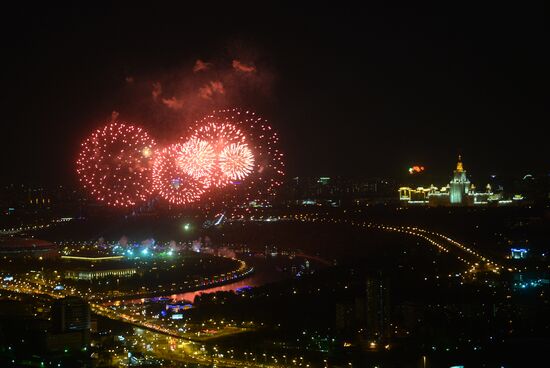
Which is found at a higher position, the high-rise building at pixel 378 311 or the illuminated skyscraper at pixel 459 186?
the illuminated skyscraper at pixel 459 186

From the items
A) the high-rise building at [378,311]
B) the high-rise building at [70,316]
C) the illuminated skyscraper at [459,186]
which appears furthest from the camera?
the illuminated skyscraper at [459,186]

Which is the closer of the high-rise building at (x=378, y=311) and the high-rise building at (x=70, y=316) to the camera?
the high-rise building at (x=70, y=316)

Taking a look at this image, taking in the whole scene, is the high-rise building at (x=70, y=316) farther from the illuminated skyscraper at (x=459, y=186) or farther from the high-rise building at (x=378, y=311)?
the illuminated skyscraper at (x=459, y=186)

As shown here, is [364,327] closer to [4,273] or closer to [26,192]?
[4,273]

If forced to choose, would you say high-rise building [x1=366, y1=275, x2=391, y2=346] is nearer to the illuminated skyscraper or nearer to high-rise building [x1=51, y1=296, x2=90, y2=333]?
high-rise building [x1=51, y1=296, x2=90, y2=333]

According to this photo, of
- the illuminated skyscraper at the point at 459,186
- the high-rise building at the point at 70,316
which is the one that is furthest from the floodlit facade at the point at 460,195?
the high-rise building at the point at 70,316

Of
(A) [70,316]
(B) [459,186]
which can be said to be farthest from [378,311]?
(B) [459,186]
